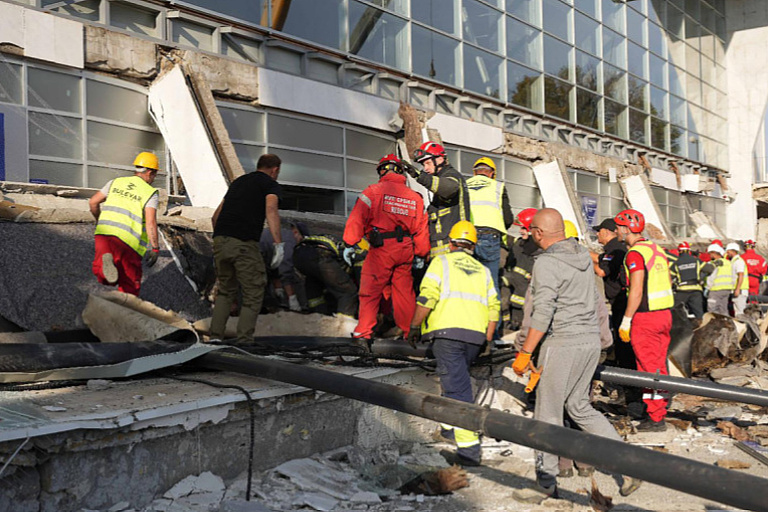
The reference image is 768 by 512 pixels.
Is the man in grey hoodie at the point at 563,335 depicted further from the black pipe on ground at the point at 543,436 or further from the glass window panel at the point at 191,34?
the glass window panel at the point at 191,34

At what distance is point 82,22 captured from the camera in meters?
9.88

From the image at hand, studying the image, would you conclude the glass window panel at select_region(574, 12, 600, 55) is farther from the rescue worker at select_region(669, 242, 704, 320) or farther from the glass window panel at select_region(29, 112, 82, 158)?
the glass window panel at select_region(29, 112, 82, 158)

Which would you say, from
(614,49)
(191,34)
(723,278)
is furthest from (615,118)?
(191,34)

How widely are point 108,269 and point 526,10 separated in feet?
50.7

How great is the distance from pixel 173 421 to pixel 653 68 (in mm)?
25388

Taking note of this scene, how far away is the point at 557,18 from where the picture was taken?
2034cm

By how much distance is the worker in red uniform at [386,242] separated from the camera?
670cm

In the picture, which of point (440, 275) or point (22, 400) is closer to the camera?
point (22, 400)

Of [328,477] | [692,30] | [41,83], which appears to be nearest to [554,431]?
[328,477]

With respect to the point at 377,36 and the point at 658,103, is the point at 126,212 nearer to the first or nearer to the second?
the point at 377,36

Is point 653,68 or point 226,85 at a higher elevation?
point 653,68

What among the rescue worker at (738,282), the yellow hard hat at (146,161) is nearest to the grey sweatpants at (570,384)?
the yellow hard hat at (146,161)

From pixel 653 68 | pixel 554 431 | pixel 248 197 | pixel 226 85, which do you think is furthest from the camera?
pixel 653 68

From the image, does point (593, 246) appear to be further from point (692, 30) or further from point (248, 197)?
point (692, 30)
